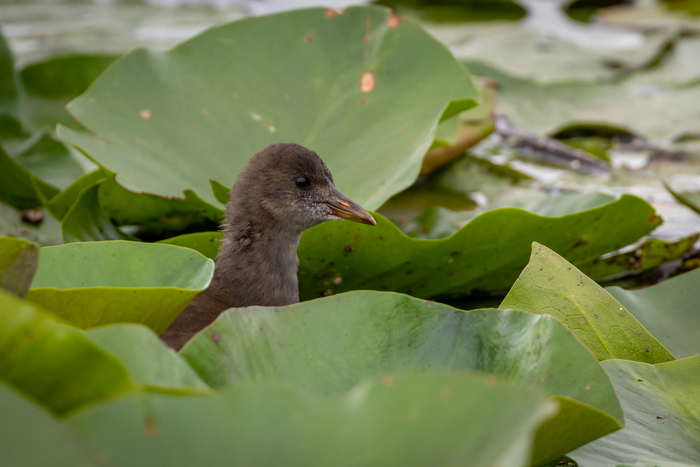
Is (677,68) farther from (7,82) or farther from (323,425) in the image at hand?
(323,425)

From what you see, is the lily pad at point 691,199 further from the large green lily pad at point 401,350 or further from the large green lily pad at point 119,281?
the large green lily pad at point 119,281

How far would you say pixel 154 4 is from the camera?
3.98 metres

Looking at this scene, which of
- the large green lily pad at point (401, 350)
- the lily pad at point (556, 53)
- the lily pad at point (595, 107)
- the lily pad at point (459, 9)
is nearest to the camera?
the large green lily pad at point (401, 350)

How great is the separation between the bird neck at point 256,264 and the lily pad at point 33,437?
0.81m

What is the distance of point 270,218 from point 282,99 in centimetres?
32

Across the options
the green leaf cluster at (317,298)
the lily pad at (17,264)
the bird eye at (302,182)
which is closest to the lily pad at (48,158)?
the green leaf cluster at (317,298)

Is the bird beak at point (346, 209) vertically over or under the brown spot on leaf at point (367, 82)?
under

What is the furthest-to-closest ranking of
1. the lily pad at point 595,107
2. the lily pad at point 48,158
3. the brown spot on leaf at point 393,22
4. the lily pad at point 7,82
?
the lily pad at point 595,107
the lily pad at point 7,82
the lily pad at point 48,158
the brown spot on leaf at point 393,22

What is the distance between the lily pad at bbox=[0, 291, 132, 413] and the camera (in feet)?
1.91

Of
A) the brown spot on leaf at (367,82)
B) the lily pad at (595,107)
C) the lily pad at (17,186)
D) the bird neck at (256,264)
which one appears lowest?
the lily pad at (595,107)

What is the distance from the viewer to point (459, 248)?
49.8 inches

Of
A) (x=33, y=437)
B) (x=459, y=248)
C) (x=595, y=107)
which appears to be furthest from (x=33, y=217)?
(x=595, y=107)

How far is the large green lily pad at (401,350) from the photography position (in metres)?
0.78

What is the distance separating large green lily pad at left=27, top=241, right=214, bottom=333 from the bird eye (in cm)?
47
